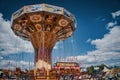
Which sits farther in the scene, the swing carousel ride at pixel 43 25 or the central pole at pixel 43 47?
the central pole at pixel 43 47

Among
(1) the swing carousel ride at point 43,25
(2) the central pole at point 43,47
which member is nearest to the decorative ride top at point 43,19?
(1) the swing carousel ride at point 43,25

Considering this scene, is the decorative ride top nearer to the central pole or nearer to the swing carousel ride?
the swing carousel ride

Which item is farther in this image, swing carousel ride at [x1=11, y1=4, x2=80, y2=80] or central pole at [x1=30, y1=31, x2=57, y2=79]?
central pole at [x1=30, y1=31, x2=57, y2=79]

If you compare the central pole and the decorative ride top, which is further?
the central pole

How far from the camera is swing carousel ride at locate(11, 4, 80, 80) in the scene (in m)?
13.7

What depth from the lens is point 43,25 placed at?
15.2 metres

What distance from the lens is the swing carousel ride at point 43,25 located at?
13.7 meters

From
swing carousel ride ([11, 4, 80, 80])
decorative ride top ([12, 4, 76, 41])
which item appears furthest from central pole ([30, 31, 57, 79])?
decorative ride top ([12, 4, 76, 41])

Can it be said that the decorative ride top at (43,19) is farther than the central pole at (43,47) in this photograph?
No

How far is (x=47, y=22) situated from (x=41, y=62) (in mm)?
3632

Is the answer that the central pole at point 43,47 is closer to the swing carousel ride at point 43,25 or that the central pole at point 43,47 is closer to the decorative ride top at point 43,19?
the swing carousel ride at point 43,25

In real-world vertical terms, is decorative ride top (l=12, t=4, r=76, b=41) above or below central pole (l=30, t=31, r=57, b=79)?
above

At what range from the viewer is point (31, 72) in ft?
47.2

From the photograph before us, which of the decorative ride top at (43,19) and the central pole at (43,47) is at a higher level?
the decorative ride top at (43,19)
